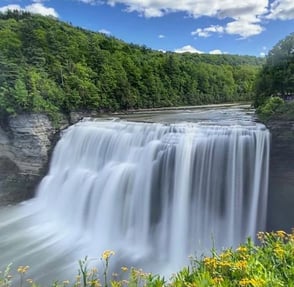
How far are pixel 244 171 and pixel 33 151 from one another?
32.1 ft

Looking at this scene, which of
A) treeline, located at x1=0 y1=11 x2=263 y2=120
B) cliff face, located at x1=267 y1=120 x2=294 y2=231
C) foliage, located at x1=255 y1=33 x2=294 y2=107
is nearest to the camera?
cliff face, located at x1=267 y1=120 x2=294 y2=231

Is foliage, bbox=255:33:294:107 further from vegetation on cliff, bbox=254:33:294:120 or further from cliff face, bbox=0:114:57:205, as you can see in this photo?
cliff face, bbox=0:114:57:205

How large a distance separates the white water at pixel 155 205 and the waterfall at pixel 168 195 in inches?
1.2

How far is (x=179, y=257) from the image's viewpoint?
402 inches

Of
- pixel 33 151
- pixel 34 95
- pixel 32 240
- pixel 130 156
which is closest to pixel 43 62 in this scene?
pixel 34 95

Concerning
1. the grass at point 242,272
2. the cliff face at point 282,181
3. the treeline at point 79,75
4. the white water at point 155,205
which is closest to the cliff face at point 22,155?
the treeline at point 79,75

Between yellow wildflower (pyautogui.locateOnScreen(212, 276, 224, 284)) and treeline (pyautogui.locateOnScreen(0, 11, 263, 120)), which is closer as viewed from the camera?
yellow wildflower (pyautogui.locateOnScreen(212, 276, 224, 284))

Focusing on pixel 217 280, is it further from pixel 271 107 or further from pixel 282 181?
pixel 271 107

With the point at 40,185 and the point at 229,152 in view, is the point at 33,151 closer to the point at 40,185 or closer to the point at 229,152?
the point at 40,185

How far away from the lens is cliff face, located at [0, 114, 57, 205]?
15.7m

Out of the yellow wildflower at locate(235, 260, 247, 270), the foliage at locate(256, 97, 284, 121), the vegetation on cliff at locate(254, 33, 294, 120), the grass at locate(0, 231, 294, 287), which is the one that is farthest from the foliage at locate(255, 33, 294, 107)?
the yellow wildflower at locate(235, 260, 247, 270)

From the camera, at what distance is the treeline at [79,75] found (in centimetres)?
1674

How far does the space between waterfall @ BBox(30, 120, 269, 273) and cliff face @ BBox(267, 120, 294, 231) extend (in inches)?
8.6

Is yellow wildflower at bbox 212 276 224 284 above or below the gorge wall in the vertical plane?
above
